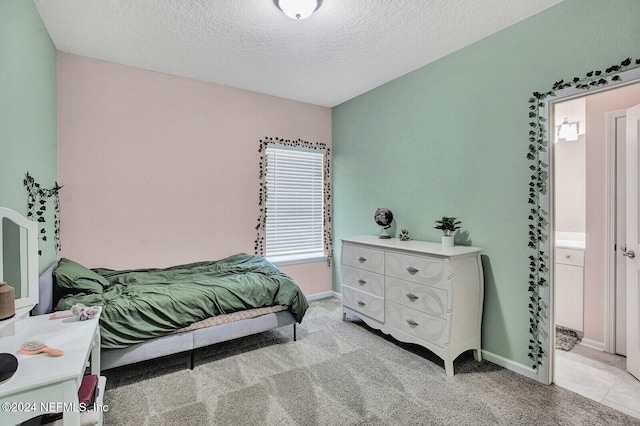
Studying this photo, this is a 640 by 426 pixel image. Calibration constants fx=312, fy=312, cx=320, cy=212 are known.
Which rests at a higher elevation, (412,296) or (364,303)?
(412,296)

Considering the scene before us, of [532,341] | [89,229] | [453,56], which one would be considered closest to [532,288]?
[532,341]

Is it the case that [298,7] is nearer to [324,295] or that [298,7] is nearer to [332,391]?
[332,391]

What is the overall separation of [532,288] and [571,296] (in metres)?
1.19

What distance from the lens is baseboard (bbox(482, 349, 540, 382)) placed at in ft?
7.88

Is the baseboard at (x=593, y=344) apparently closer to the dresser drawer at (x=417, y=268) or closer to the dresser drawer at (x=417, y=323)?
the dresser drawer at (x=417, y=323)

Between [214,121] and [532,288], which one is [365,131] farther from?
[532,288]

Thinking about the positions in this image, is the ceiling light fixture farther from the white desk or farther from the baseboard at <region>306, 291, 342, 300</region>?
the baseboard at <region>306, 291, 342, 300</region>

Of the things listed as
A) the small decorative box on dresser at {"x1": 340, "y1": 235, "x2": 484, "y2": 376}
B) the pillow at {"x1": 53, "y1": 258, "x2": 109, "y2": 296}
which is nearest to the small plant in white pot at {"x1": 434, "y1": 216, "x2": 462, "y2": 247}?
the small decorative box on dresser at {"x1": 340, "y1": 235, "x2": 484, "y2": 376}

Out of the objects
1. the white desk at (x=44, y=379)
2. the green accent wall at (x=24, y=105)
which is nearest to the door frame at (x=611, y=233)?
the white desk at (x=44, y=379)

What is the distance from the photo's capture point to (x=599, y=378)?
7.87 ft

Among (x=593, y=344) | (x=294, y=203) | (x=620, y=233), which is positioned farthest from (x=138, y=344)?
(x=620, y=233)

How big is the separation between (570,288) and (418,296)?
1.75 m

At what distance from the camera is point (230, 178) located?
3893 millimetres

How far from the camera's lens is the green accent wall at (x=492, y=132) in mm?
2166
